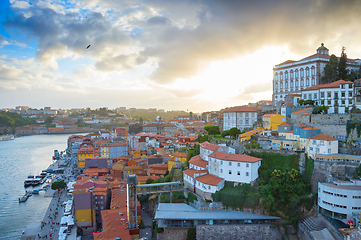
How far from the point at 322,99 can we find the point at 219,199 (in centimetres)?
1396

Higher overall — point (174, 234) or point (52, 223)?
point (174, 234)

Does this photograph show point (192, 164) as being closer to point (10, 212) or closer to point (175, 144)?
point (175, 144)

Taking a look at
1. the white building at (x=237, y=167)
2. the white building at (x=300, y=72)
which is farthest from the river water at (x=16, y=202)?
the white building at (x=300, y=72)

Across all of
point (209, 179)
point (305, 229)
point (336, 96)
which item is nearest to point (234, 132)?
point (209, 179)

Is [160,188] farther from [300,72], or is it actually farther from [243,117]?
[300,72]

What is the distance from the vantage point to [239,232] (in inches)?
600

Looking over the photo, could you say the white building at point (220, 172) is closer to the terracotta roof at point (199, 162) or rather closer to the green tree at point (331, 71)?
the terracotta roof at point (199, 162)

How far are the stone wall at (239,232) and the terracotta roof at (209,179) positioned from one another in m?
2.66

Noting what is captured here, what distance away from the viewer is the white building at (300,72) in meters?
27.3

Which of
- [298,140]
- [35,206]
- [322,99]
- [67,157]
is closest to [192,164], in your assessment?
[298,140]

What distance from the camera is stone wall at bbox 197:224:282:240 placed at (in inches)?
594

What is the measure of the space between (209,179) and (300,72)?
1819cm

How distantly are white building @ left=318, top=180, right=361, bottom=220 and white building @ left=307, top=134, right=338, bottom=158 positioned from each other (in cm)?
253

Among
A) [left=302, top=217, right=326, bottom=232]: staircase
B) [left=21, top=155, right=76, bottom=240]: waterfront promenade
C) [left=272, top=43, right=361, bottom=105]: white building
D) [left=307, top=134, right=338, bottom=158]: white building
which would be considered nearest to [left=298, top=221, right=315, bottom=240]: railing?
[left=302, top=217, right=326, bottom=232]: staircase
